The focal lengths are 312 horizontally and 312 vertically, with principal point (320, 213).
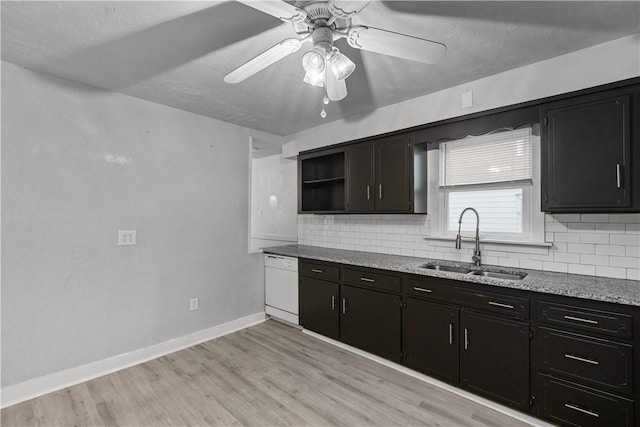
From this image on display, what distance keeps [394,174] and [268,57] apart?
72.2 inches

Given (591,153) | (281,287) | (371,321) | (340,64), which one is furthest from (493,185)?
(281,287)

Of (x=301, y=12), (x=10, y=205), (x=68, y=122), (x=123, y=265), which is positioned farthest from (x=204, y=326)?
(x=301, y=12)

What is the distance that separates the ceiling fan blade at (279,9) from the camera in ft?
4.19

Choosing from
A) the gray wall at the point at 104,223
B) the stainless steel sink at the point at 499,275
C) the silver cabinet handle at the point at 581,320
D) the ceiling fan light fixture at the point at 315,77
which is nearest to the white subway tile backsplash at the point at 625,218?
the stainless steel sink at the point at 499,275

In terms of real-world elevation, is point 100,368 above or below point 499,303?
below

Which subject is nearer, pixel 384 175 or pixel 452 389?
pixel 452 389

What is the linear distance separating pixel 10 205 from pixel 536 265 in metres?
4.11

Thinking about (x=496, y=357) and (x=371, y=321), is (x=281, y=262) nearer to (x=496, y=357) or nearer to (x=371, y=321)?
(x=371, y=321)

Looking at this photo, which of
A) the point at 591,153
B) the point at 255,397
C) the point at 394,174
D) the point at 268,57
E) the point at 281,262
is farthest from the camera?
the point at 281,262

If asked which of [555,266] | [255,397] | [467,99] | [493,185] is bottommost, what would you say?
[255,397]

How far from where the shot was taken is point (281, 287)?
3.92m

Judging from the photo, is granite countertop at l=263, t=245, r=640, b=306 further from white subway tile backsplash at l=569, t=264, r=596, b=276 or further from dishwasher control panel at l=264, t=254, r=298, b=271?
dishwasher control panel at l=264, t=254, r=298, b=271

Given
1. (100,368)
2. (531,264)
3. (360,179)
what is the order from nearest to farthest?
(531,264), (100,368), (360,179)

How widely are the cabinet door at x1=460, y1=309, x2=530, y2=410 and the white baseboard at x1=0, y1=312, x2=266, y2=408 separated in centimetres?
259
